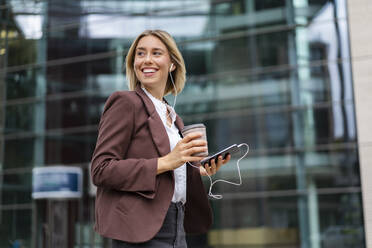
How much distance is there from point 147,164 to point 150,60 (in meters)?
0.47

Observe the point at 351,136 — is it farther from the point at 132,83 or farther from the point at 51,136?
the point at 132,83

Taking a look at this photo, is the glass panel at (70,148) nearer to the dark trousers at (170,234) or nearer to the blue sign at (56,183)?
the blue sign at (56,183)

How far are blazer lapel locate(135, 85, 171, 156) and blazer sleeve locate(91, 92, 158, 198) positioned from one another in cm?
7

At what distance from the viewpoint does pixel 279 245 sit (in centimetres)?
1245

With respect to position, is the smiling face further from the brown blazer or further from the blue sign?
the blue sign

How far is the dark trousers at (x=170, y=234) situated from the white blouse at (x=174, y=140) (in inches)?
1.5

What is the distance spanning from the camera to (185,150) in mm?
1688

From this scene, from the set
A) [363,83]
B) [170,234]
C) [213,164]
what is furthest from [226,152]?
[363,83]

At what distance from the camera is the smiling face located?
80.1 inches

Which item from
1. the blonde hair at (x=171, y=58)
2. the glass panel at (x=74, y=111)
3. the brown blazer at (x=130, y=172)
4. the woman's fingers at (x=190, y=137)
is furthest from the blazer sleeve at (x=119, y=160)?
the glass panel at (x=74, y=111)

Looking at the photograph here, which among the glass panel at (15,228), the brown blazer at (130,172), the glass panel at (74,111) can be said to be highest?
the glass panel at (74,111)

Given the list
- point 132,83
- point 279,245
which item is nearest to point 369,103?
point 279,245

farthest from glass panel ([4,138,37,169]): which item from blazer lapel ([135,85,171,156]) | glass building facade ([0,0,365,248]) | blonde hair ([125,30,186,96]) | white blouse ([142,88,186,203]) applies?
blazer lapel ([135,85,171,156])

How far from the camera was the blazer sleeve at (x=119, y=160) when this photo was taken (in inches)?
68.3
